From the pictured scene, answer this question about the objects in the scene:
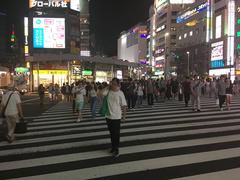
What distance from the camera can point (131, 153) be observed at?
718cm

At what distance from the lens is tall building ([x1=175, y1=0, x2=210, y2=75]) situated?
3017 inches

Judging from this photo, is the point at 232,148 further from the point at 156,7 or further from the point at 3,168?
the point at 156,7

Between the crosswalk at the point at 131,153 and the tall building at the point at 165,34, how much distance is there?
98091mm

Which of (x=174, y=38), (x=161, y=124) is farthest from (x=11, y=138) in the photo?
(x=174, y=38)

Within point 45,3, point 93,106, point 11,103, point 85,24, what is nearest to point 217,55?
point 45,3

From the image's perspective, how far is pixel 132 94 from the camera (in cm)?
1769

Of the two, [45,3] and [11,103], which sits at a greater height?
[45,3]

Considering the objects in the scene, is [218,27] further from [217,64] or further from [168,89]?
[168,89]

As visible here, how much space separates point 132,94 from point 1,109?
394 inches

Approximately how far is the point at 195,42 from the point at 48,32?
51.8m

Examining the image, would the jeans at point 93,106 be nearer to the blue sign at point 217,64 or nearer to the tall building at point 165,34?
the blue sign at point 217,64

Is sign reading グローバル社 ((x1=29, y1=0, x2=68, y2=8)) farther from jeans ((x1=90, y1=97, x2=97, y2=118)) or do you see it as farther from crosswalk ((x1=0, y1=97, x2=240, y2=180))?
crosswalk ((x1=0, y1=97, x2=240, y2=180))

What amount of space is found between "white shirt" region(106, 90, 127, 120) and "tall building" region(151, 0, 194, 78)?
100964 millimetres

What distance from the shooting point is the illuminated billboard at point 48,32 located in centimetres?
4512
